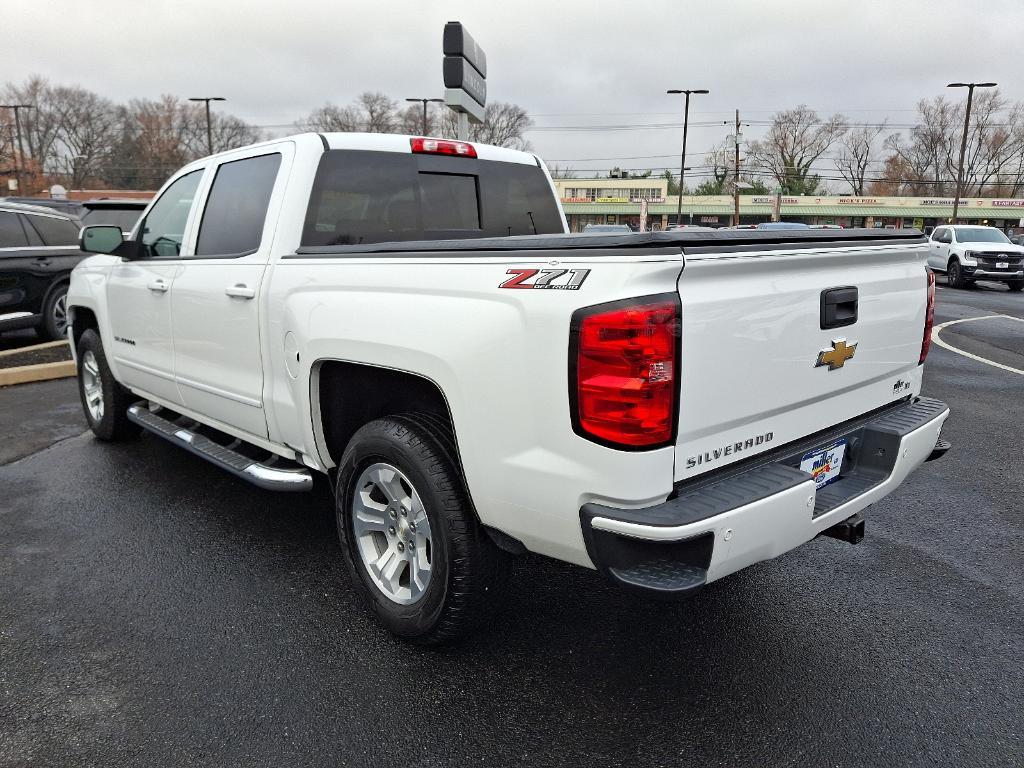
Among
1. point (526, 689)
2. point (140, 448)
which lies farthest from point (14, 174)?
point (526, 689)

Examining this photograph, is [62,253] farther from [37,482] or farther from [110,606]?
[110,606]

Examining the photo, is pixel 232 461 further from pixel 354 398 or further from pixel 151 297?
pixel 151 297

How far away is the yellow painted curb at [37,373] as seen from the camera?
7.90 metres

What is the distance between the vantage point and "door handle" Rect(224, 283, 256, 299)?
3459 mm

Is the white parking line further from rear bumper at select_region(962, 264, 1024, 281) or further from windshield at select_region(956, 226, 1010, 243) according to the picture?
windshield at select_region(956, 226, 1010, 243)

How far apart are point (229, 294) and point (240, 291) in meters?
0.12

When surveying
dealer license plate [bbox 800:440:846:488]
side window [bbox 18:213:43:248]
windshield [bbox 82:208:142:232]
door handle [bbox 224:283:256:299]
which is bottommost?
dealer license plate [bbox 800:440:846:488]

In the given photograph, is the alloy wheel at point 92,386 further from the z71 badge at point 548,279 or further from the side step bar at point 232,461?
the z71 badge at point 548,279

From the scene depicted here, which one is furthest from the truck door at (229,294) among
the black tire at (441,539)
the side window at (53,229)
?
the side window at (53,229)

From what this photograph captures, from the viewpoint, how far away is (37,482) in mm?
4926

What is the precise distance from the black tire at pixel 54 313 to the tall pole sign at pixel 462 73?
232 inches

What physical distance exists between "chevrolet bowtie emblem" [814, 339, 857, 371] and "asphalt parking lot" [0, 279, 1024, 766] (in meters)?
1.14

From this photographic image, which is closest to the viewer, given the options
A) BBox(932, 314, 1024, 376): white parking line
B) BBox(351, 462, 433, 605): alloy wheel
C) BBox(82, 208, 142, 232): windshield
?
BBox(351, 462, 433, 605): alloy wheel

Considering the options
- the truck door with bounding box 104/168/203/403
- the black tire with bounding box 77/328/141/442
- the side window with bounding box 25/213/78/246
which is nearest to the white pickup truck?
the truck door with bounding box 104/168/203/403
